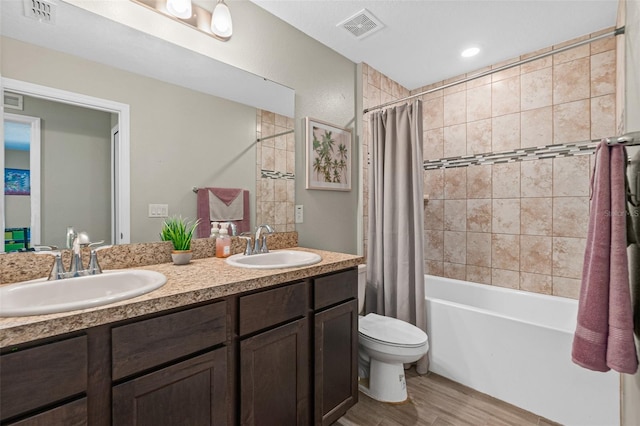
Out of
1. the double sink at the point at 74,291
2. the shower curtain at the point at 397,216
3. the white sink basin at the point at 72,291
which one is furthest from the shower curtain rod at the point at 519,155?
the white sink basin at the point at 72,291

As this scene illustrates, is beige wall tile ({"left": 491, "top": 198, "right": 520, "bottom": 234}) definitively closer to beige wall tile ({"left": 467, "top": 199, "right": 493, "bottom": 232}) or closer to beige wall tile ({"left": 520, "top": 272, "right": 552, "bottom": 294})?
beige wall tile ({"left": 467, "top": 199, "right": 493, "bottom": 232})

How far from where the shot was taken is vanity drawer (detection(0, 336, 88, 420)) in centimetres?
72

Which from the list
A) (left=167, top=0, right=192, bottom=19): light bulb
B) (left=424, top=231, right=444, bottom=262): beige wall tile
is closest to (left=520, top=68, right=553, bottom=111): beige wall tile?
(left=424, top=231, right=444, bottom=262): beige wall tile

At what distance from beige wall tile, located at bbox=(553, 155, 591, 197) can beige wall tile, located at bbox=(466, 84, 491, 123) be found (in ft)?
2.31

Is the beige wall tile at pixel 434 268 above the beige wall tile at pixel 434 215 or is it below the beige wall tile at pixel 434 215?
below

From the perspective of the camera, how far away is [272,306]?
129cm

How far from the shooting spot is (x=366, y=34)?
2.16 meters

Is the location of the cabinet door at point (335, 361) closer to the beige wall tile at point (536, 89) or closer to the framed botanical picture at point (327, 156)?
the framed botanical picture at point (327, 156)

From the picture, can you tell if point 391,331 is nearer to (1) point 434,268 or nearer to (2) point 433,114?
(1) point 434,268

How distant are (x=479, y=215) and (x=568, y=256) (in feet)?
2.29

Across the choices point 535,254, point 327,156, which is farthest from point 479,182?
point 327,156

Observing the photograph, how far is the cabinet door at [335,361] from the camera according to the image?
149 centimetres

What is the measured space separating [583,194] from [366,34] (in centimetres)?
197

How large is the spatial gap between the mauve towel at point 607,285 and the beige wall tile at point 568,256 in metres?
1.79
